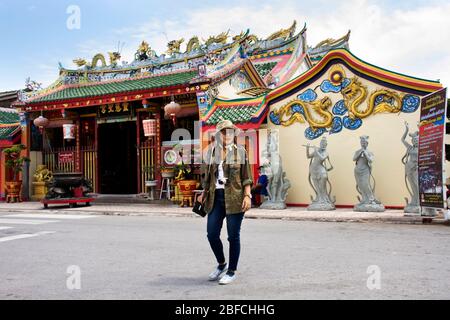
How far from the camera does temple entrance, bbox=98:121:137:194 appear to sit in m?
20.9

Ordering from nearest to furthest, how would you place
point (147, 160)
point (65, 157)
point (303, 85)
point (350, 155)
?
point (350, 155)
point (303, 85)
point (147, 160)
point (65, 157)

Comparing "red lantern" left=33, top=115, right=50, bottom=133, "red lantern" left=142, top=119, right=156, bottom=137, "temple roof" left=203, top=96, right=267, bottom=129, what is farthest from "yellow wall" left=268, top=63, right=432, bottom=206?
"red lantern" left=33, top=115, right=50, bottom=133

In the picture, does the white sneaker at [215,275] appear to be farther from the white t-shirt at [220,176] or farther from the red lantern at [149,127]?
the red lantern at [149,127]

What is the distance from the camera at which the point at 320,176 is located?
13.8 metres

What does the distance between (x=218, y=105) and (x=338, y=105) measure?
4.26 meters

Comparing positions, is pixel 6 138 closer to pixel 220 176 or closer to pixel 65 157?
pixel 65 157

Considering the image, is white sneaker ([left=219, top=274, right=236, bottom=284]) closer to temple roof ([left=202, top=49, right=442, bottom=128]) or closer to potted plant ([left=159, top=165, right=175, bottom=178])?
temple roof ([left=202, top=49, right=442, bottom=128])

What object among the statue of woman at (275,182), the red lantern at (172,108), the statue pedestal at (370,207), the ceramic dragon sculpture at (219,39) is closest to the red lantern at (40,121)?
the red lantern at (172,108)

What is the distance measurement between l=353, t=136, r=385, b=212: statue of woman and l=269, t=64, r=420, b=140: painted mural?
1543mm

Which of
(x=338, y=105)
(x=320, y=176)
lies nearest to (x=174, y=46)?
(x=338, y=105)

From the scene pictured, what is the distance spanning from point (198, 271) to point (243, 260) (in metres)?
0.86

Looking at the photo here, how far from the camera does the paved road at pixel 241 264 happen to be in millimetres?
4816

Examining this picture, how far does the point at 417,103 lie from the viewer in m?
13.3
